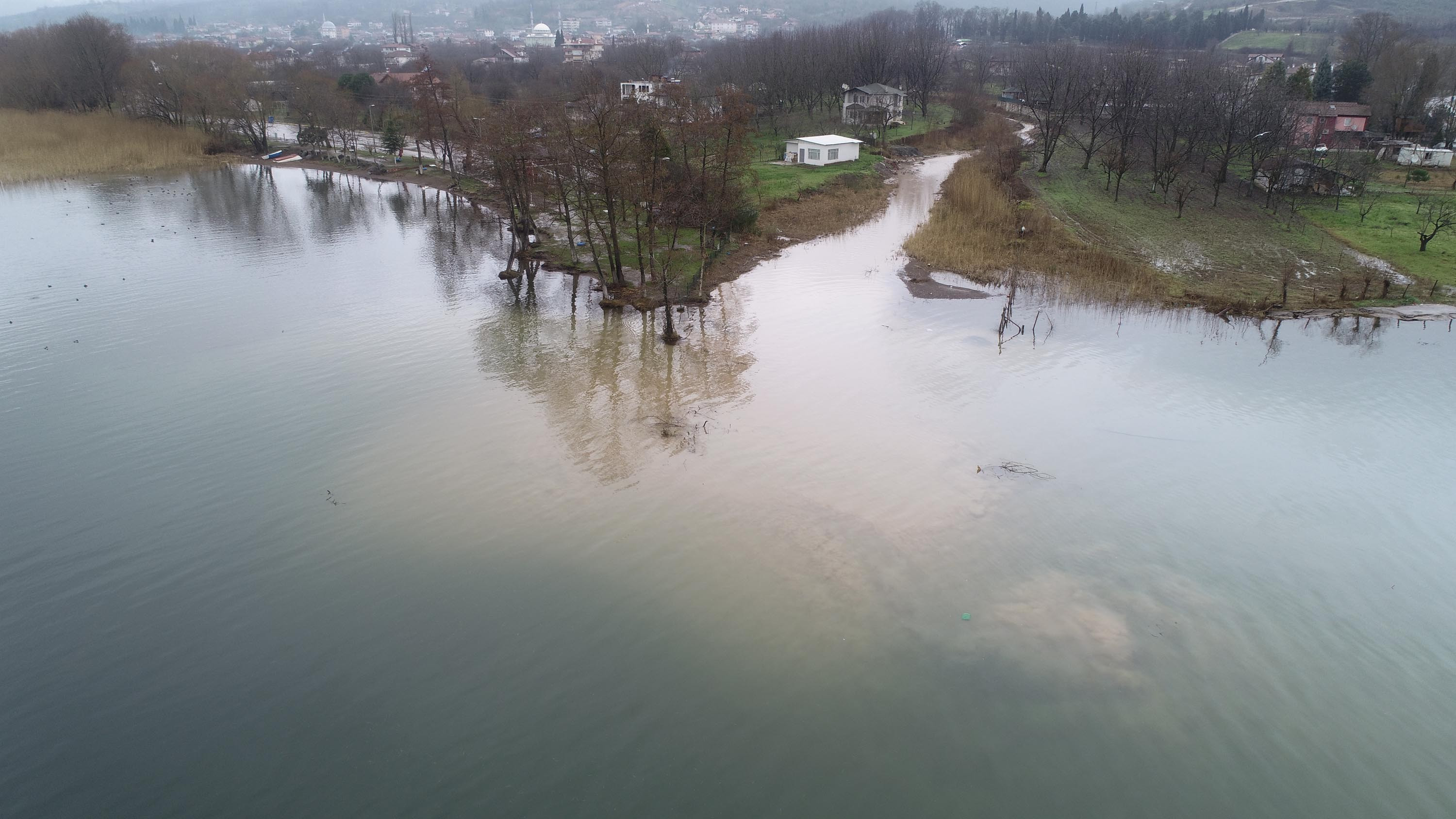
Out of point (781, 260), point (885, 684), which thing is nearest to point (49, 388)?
point (885, 684)

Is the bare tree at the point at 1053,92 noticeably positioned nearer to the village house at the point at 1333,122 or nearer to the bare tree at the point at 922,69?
the bare tree at the point at 922,69

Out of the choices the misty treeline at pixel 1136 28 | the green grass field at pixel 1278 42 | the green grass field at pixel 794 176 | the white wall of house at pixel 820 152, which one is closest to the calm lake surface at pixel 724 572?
the green grass field at pixel 794 176

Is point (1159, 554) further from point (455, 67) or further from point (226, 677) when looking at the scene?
point (455, 67)

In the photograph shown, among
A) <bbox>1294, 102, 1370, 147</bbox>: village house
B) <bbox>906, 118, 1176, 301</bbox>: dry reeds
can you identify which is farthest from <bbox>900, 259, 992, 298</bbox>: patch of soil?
<bbox>1294, 102, 1370, 147</bbox>: village house

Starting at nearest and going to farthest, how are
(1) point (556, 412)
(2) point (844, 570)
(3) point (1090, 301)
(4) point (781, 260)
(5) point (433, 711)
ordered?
1. (5) point (433, 711)
2. (2) point (844, 570)
3. (1) point (556, 412)
4. (3) point (1090, 301)
5. (4) point (781, 260)

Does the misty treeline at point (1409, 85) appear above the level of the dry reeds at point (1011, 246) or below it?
above

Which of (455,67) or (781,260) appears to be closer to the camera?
(781,260)

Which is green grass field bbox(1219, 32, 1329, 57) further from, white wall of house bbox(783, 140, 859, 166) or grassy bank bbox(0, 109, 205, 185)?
grassy bank bbox(0, 109, 205, 185)
